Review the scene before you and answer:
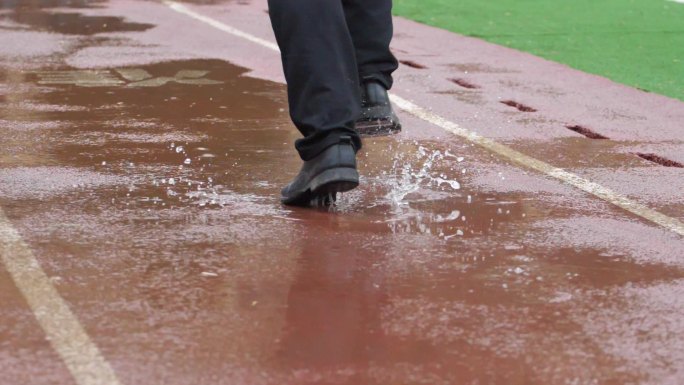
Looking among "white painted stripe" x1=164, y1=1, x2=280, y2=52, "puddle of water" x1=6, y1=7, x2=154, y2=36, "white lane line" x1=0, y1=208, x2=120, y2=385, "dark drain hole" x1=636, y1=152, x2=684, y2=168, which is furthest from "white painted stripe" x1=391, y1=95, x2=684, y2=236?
"puddle of water" x1=6, y1=7, x2=154, y2=36

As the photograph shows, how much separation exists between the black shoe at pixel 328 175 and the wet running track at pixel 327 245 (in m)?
0.08

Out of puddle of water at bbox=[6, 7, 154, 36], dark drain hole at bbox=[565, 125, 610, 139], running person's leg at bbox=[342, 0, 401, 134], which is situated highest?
running person's leg at bbox=[342, 0, 401, 134]

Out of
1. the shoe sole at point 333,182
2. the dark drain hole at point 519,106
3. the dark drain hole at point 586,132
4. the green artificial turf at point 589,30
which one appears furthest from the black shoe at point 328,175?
the green artificial turf at point 589,30

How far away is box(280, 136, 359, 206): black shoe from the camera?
4586 millimetres

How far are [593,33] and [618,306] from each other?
7.25 m

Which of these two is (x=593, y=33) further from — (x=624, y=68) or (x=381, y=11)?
(x=381, y=11)

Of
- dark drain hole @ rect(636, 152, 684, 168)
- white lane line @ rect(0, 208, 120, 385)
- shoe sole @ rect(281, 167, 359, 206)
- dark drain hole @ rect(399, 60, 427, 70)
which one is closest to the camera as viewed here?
white lane line @ rect(0, 208, 120, 385)

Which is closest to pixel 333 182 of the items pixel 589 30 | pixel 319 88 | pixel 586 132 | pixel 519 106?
pixel 319 88

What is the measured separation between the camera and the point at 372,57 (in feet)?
17.1

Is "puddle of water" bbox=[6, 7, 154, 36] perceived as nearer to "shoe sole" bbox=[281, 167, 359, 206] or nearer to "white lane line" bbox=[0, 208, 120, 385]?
"shoe sole" bbox=[281, 167, 359, 206]

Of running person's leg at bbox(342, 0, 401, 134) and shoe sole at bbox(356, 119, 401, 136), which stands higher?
running person's leg at bbox(342, 0, 401, 134)

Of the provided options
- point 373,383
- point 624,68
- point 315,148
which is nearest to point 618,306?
point 373,383

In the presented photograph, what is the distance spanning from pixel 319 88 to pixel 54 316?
1.47 meters

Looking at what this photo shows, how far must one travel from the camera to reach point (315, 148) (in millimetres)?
4664
